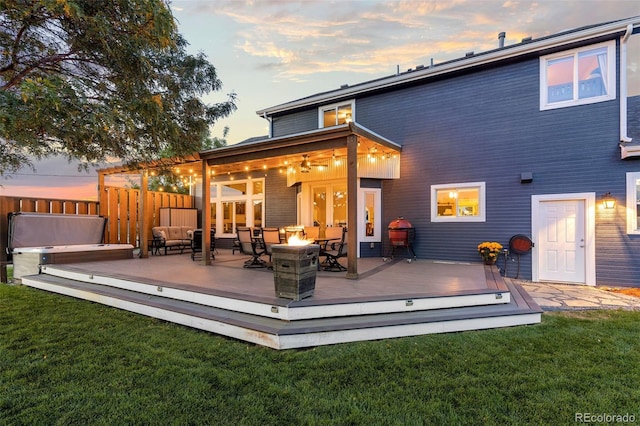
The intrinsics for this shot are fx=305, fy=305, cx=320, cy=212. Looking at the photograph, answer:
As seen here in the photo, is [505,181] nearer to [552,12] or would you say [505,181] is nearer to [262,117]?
[552,12]

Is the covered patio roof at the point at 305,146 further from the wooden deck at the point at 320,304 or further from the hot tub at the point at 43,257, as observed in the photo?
the hot tub at the point at 43,257

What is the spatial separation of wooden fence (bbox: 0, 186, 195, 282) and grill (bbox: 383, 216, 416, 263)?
716 centimetres

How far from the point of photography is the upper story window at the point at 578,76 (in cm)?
619

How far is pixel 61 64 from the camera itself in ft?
13.8

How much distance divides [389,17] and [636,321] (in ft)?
30.5

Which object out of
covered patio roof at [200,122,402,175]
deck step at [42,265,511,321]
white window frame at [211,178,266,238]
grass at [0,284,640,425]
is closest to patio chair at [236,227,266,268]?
covered patio roof at [200,122,402,175]

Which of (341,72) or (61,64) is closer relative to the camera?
(61,64)

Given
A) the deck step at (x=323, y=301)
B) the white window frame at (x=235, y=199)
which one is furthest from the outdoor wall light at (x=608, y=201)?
the white window frame at (x=235, y=199)

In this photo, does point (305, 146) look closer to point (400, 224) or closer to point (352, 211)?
point (352, 211)

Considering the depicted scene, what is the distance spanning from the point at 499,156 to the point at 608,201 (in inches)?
85.7

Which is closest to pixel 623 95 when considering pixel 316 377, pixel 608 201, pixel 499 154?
pixel 608 201

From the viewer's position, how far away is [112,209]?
966cm

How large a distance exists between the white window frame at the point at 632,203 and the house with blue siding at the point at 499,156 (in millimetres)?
20

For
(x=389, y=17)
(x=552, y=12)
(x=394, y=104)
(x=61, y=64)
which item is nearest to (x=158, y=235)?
(x=61, y=64)
